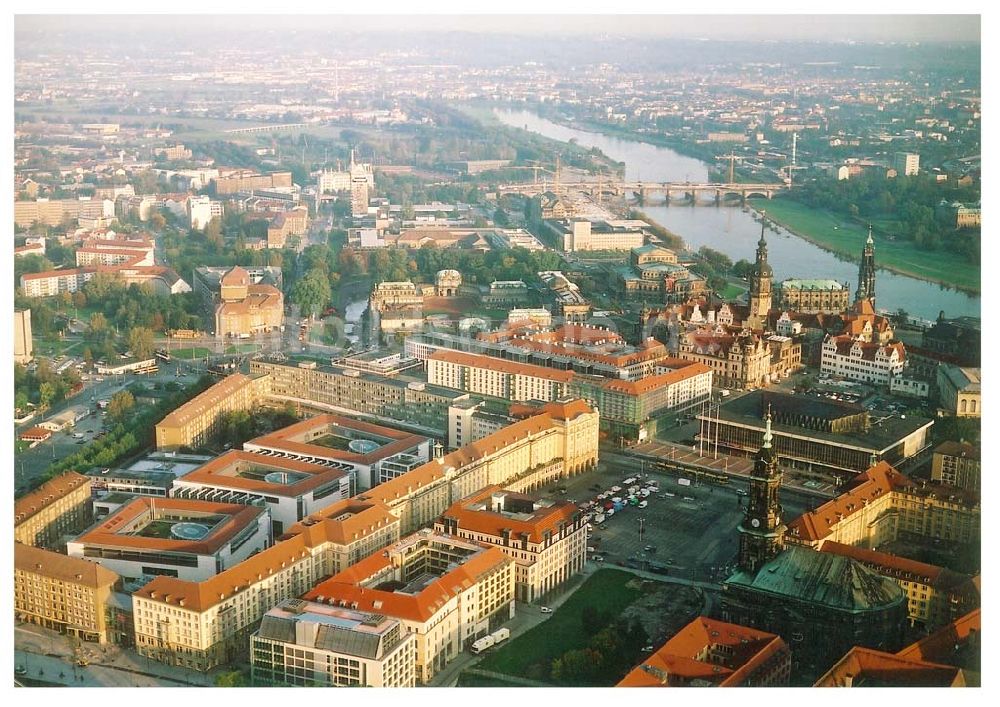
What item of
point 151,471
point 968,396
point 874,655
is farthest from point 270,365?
point 874,655

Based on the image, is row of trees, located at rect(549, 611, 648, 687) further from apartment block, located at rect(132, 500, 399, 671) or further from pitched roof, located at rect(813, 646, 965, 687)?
apartment block, located at rect(132, 500, 399, 671)

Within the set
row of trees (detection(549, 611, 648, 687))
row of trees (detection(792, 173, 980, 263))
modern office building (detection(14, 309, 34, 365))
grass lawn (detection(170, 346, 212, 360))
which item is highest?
row of trees (detection(792, 173, 980, 263))

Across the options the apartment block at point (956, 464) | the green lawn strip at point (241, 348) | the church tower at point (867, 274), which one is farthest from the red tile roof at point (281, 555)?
the church tower at point (867, 274)

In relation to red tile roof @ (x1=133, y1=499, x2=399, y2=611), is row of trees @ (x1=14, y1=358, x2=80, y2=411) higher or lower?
higher

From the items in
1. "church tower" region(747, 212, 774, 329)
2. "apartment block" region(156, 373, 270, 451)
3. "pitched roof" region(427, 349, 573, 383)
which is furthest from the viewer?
"church tower" region(747, 212, 774, 329)

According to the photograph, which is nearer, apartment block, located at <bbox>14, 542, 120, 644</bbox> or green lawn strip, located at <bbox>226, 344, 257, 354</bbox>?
apartment block, located at <bbox>14, 542, 120, 644</bbox>

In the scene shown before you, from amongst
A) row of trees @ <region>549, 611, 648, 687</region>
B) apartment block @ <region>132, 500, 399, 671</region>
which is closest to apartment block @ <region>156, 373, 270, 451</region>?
apartment block @ <region>132, 500, 399, 671</region>

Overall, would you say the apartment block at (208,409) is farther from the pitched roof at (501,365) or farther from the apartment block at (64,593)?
the apartment block at (64,593)

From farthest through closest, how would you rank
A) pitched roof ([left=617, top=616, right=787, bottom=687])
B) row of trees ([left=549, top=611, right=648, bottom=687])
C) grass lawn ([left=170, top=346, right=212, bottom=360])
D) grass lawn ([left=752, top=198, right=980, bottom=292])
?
grass lawn ([left=170, top=346, right=212, bottom=360]) → grass lawn ([left=752, top=198, right=980, bottom=292]) → row of trees ([left=549, top=611, right=648, bottom=687]) → pitched roof ([left=617, top=616, right=787, bottom=687])
